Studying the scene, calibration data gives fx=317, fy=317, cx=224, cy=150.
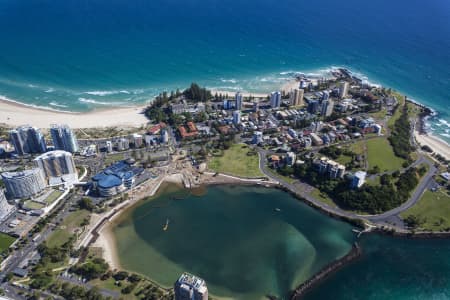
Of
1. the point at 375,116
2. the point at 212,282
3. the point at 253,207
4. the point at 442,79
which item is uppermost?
the point at 442,79

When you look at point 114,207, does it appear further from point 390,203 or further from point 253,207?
point 390,203

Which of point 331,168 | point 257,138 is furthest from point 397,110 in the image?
point 257,138

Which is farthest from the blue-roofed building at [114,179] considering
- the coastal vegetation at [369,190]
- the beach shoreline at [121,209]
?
the coastal vegetation at [369,190]

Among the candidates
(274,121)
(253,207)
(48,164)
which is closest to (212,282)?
(253,207)

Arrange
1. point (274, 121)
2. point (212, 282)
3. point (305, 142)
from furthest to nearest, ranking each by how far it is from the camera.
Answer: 1. point (274, 121)
2. point (305, 142)
3. point (212, 282)

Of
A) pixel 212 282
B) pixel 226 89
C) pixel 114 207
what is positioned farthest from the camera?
pixel 226 89

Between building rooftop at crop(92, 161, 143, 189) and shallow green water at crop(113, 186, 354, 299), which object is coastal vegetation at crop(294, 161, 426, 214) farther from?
building rooftop at crop(92, 161, 143, 189)
